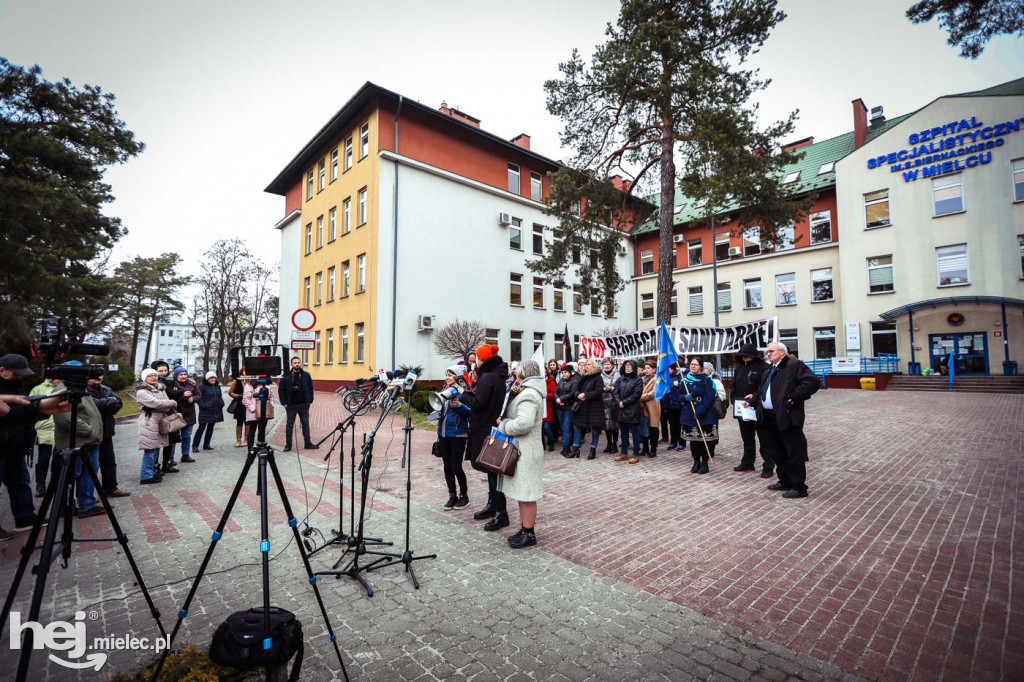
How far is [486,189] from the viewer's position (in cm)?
2872

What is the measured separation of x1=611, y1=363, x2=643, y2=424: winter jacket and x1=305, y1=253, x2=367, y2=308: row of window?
1906 cm

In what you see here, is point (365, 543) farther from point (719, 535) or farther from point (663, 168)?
point (663, 168)

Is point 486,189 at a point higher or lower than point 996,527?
higher

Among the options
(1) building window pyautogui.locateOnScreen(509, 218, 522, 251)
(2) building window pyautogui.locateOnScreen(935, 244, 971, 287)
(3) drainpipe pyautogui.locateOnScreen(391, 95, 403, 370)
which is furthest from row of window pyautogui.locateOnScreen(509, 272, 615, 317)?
(2) building window pyautogui.locateOnScreen(935, 244, 971, 287)

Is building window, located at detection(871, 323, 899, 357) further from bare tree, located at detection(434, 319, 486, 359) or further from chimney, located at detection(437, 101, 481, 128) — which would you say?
chimney, located at detection(437, 101, 481, 128)

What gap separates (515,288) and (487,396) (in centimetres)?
2527

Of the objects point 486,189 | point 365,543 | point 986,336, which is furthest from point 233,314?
point 986,336

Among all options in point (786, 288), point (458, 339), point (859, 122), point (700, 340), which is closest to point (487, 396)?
point (700, 340)

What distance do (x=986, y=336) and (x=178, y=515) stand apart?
110ft

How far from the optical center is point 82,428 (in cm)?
547

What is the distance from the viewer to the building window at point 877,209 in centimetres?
2808

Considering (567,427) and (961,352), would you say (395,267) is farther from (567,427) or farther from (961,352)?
(961,352)

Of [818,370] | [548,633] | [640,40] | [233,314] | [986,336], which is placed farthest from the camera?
[233,314]

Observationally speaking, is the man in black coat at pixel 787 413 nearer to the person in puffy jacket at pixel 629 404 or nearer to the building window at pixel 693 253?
the person in puffy jacket at pixel 629 404
